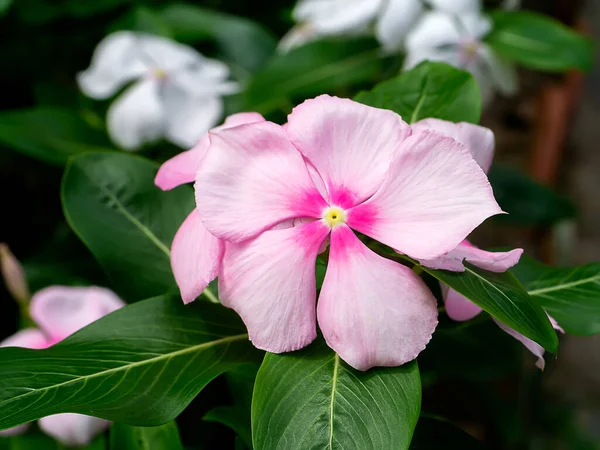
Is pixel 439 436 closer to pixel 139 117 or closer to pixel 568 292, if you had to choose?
pixel 568 292

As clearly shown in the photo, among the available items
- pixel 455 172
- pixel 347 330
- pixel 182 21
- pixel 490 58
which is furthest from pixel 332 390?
pixel 182 21

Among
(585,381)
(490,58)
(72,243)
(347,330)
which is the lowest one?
(585,381)

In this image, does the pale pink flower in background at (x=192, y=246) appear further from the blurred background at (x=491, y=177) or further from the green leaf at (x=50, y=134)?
the green leaf at (x=50, y=134)

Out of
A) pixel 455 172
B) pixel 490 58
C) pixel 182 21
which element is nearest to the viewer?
pixel 455 172

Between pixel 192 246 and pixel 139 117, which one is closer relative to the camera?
pixel 192 246

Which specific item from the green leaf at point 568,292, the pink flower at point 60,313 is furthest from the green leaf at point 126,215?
the green leaf at point 568,292

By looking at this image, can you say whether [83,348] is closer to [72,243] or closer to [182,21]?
[72,243]

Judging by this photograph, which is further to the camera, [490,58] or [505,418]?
[505,418]

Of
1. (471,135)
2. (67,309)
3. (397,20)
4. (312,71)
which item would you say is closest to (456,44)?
(397,20)

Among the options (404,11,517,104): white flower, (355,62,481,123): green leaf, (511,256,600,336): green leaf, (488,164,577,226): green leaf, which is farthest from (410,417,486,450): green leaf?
(488,164,577,226): green leaf
